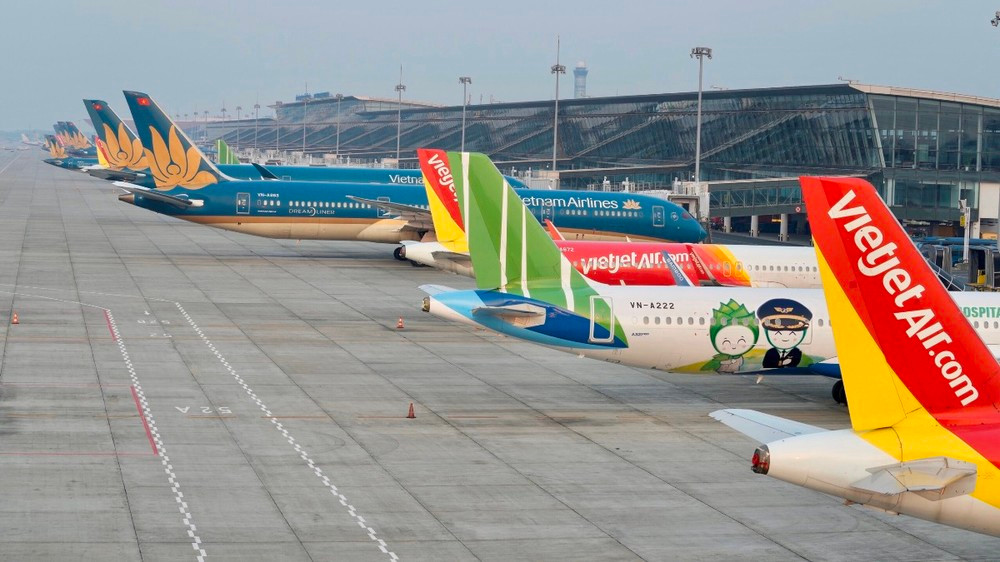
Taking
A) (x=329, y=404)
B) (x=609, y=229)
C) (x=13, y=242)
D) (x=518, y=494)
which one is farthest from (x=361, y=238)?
(x=518, y=494)

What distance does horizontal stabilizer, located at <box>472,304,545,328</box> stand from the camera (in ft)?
99.5

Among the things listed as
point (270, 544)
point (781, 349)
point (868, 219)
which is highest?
point (868, 219)

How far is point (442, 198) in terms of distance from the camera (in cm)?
4747

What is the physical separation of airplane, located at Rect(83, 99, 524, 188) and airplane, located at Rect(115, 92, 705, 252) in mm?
24770

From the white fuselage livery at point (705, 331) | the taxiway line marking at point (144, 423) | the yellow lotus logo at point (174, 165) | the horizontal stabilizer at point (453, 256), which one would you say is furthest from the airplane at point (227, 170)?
the white fuselage livery at point (705, 331)

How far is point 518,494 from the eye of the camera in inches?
909

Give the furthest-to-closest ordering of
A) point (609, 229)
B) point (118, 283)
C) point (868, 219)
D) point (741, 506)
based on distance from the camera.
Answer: point (609, 229), point (118, 283), point (741, 506), point (868, 219)

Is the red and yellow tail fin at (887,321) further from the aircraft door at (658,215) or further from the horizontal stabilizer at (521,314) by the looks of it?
the aircraft door at (658,215)

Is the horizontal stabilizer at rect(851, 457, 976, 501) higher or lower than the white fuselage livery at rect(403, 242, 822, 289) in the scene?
lower

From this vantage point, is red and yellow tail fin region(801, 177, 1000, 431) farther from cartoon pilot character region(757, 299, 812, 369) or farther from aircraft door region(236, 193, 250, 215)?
aircraft door region(236, 193, 250, 215)

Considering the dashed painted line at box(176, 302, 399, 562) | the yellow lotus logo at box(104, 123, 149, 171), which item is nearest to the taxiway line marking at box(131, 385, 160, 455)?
the dashed painted line at box(176, 302, 399, 562)

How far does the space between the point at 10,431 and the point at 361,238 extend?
42.3m

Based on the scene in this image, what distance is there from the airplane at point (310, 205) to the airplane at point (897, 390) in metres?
52.5

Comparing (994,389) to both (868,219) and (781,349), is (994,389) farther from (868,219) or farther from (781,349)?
(781,349)
